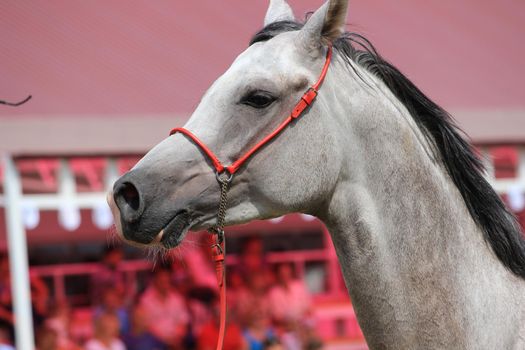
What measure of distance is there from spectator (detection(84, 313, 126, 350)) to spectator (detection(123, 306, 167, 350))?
0.29 metres

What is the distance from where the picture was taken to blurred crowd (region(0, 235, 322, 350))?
281 inches

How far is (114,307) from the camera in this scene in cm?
729

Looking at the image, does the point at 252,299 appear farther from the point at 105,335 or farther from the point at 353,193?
the point at 353,193

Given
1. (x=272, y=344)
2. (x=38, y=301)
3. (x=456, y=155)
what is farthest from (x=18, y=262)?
(x=456, y=155)

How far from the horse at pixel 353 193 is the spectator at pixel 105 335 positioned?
4238 millimetres

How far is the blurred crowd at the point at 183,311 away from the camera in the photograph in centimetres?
714

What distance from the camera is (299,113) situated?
293 centimetres

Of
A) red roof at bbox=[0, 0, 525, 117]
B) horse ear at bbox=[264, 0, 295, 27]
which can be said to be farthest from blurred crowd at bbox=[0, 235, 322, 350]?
horse ear at bbox=[264, 0, 295, 27]

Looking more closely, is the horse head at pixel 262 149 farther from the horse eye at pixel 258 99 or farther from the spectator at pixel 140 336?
the spectator at pixel 140 336

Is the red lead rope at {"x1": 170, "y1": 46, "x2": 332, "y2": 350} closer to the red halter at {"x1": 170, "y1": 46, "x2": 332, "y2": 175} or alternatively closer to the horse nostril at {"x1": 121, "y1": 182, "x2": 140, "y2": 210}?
the red halter at {"x1": 170, "y1": 46, "x2": 332, "y2": 175}

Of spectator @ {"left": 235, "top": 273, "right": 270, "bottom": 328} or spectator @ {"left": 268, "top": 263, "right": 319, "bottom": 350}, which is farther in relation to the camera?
spectator @ {"left": 268, "top": 263, "right": 319, "bottom": 350}

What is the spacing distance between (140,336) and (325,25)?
485 centimetres

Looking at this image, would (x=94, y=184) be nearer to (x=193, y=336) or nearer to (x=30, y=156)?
(x=30, y=156)

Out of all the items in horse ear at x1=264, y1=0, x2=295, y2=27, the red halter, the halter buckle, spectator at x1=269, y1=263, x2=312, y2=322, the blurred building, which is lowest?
spectator at x1=269, y1=263, x2=312, y2=322
